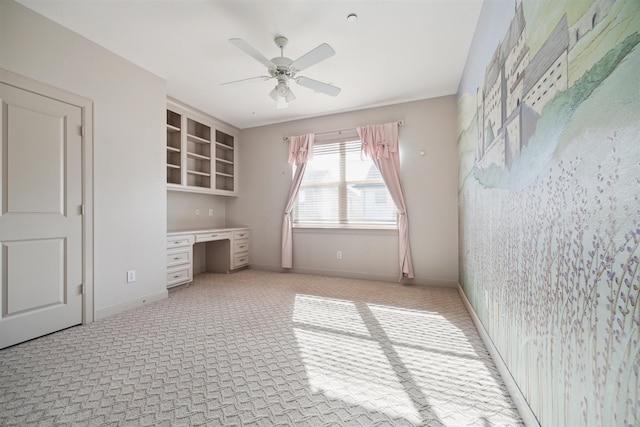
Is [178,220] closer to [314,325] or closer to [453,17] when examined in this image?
[314,325]

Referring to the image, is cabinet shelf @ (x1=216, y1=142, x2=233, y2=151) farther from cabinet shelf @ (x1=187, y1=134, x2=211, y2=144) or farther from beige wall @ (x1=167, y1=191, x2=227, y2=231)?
beige wall @ (x1=167, y1=191, x2=227, y2=231)

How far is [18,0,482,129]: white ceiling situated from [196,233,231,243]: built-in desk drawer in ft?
6.67

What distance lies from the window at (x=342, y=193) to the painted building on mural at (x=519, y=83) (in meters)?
1.97

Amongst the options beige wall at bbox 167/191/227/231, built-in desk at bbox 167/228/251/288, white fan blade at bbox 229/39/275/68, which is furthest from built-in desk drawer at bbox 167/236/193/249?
white fan blade at bbox 229/39/275/68

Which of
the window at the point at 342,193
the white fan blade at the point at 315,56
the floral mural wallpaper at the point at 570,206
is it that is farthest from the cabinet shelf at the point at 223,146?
the floral mural wallpaper at the point at 570,206

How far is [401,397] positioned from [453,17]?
2.90m

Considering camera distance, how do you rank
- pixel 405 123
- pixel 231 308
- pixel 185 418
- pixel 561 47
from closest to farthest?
pixel 561 47, pixel 185 418, pixel 231 308, pixel 405 123

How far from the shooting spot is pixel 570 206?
3.07ft

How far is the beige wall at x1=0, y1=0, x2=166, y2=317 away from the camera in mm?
2133

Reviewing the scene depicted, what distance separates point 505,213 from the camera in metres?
1.63

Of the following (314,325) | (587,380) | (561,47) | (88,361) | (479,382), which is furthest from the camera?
(314,325)

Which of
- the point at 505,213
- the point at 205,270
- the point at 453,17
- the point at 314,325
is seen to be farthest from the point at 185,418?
the point at 205,270

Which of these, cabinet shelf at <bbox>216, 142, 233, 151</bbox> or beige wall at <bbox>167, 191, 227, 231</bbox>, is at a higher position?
cabinet shelf at <bbox>216, 142, 233, 151</bbox>

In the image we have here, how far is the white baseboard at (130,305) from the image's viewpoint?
101 inches
